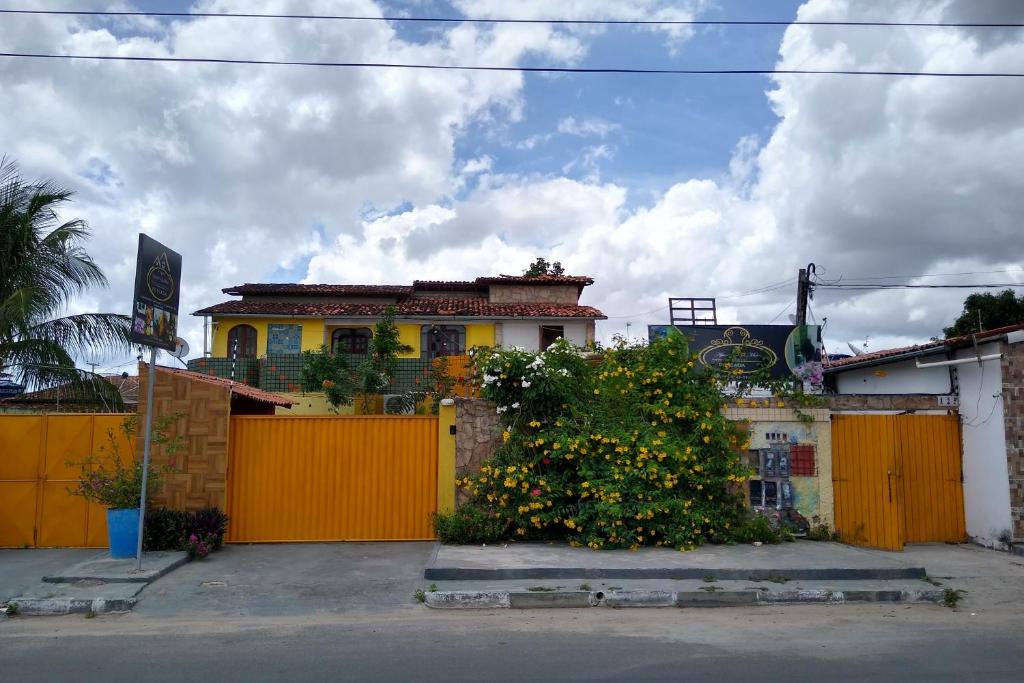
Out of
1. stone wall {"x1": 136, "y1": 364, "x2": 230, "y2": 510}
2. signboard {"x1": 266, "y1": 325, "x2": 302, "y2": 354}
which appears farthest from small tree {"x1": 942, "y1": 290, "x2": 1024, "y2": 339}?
stone wall {"x1": 136, "y1": 364, "x2": 230, "y2": 510}

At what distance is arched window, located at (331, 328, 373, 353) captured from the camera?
80.0ft

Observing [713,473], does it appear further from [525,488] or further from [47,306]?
[47,306]

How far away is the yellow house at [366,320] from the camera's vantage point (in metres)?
23.8

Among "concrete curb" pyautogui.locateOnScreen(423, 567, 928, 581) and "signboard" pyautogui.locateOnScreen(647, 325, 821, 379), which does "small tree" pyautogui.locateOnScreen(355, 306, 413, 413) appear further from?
"concrete curb" pyautogui.locateOnScreen(423, 567, 928, 581)

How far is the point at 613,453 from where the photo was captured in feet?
34.0

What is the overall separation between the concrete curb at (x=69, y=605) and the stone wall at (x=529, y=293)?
63.5 feet

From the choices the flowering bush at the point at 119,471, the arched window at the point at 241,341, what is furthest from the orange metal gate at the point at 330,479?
the arched window at the point at 241,341

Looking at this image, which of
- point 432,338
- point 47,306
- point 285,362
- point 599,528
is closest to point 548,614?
point 599,528

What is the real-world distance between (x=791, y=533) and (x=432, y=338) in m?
15.6

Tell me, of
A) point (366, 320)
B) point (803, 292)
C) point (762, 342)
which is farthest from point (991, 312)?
point (366, 320)

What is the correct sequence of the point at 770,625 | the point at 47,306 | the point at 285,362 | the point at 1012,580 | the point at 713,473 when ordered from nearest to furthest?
the point at 770,625 < the point at 1012,580 < the point at 713,473 < the point at 47,306 < the point at 285,362

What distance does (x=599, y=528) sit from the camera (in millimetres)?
10016

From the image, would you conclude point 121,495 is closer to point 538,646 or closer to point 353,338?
point 538,646

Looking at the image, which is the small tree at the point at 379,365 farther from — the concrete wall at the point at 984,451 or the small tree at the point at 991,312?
the small tree at the point at 991,312
